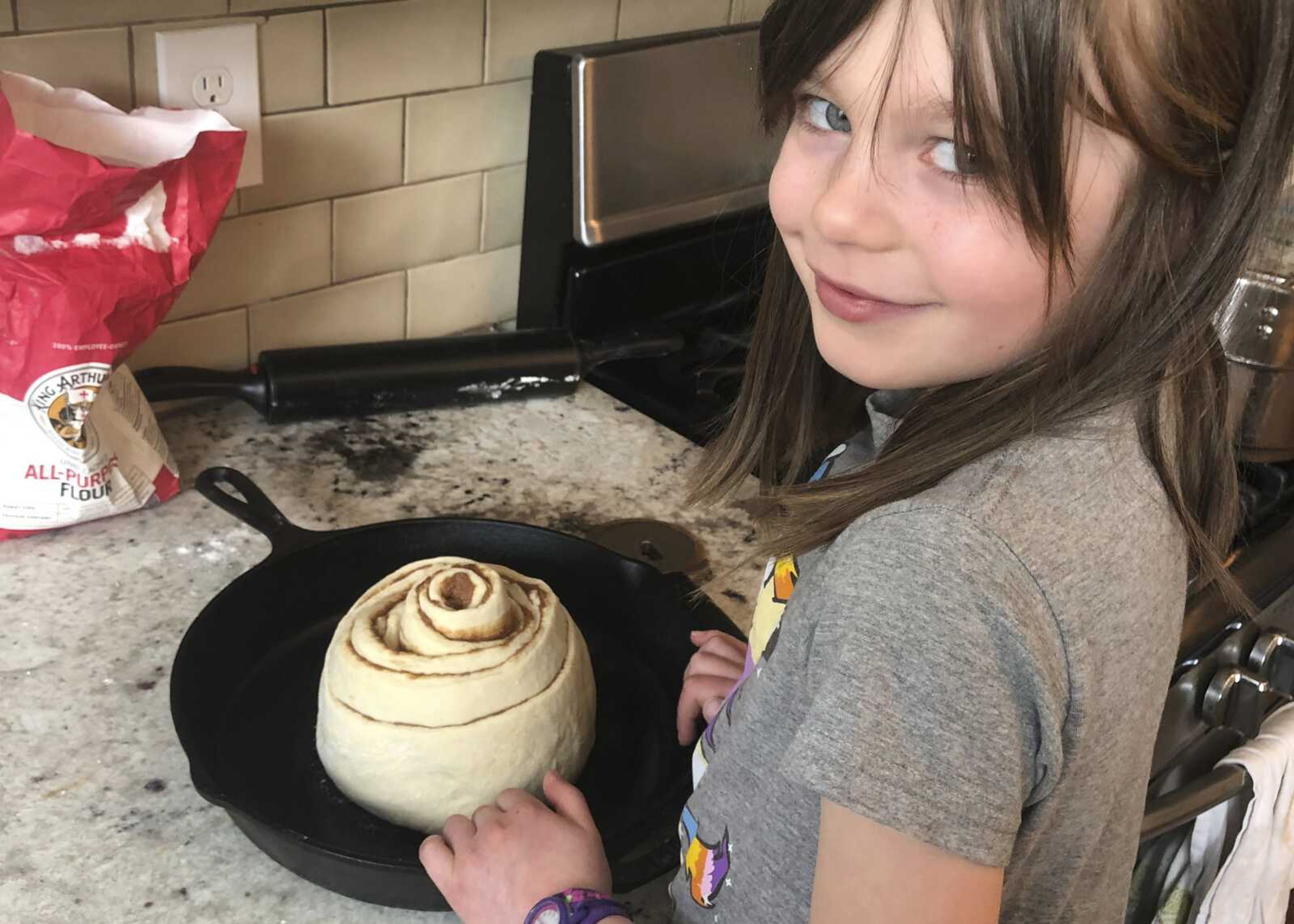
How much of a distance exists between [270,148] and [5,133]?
0.31 meters

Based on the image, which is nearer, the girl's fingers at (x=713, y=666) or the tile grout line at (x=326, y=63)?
the girl's fingers at (x=713, y=666)

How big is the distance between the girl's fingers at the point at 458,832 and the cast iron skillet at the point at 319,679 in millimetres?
30

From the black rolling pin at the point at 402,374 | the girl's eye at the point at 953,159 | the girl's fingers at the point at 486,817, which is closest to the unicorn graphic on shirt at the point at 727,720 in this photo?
the girl's fingers at the point at 486,817

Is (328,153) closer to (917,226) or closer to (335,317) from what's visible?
(335,317)

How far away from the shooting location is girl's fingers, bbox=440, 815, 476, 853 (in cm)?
70

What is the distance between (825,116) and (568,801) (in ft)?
1.33

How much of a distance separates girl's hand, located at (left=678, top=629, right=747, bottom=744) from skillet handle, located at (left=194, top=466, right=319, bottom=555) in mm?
293

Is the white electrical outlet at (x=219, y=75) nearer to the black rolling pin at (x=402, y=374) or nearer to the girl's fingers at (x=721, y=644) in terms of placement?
the black rolling pin at (x=402, y=374)

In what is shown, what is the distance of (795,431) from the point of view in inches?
34.3

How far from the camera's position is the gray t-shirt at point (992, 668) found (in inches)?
20.5

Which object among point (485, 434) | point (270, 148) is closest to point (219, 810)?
point (485, 434)

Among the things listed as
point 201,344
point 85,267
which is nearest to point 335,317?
point 201,344

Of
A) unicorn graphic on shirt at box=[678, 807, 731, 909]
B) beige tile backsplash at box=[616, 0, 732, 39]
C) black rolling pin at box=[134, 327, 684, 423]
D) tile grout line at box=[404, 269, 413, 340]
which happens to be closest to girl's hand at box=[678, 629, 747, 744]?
unicorn graphic on shirt at box=[678, 807, 731, 909]

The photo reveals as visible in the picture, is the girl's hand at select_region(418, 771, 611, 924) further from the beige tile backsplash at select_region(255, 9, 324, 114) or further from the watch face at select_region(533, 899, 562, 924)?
the beige tile backsplash at select_region(255, 9, 324, 114)
